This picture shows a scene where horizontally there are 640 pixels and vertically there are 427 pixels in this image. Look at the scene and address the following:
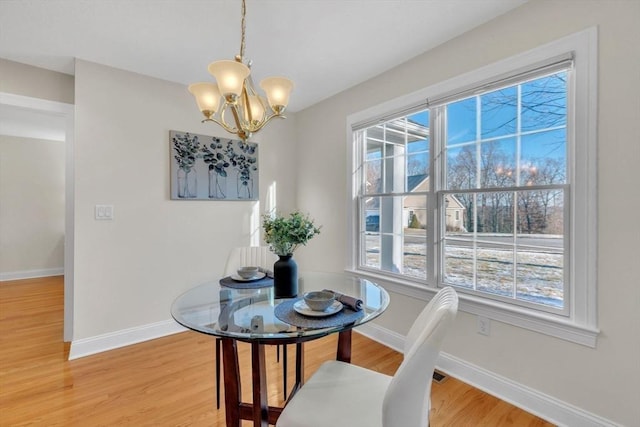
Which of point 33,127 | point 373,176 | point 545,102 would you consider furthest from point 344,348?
point 33,127

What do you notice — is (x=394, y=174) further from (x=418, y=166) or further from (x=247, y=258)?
(x=247, y=258)

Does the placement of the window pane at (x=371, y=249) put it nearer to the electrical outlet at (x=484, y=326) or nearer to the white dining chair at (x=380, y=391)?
the electrical outlet at (x=484, y=326)

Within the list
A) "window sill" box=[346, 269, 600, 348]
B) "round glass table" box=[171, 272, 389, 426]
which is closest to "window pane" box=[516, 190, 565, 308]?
"window sill" box=[346, 269, 600, 348]

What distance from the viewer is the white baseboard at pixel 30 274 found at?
4.92 m

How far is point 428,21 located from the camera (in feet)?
6.44

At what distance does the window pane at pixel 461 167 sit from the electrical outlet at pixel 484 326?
2.97 feet

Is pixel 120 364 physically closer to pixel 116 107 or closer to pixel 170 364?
pixel 170 364

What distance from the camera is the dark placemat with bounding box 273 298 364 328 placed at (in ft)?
4.01

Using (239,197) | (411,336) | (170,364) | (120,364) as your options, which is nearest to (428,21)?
(411,336)

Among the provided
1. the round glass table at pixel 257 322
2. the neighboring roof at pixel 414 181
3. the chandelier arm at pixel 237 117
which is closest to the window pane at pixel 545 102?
the neighboring roof at pixel 414 181

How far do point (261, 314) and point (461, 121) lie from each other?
1.92 meters

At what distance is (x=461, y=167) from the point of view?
219cm

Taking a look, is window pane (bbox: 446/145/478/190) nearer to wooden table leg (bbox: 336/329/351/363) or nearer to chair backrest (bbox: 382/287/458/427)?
wooden table leg (bbox: 336/329/351/363)

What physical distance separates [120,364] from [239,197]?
1.80 metres
